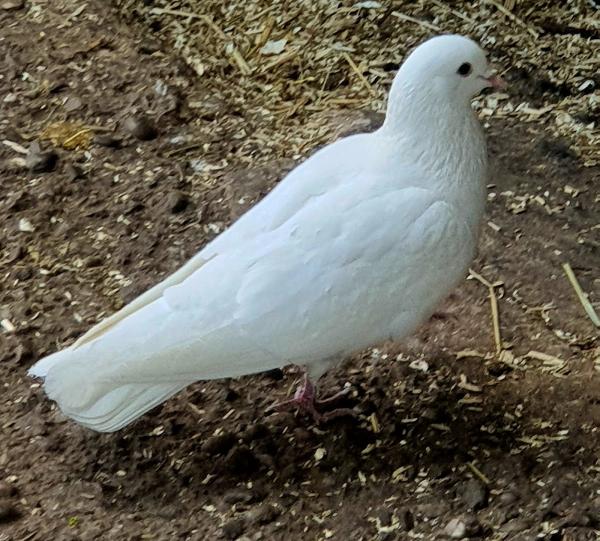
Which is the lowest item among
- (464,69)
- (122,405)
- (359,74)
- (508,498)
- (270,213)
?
(508,498)

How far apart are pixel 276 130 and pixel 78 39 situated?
3.55 feet

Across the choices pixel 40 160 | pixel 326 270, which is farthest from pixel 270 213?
pixel 40 160

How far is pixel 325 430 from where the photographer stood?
3156mm

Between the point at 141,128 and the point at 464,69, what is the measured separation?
1707 mm

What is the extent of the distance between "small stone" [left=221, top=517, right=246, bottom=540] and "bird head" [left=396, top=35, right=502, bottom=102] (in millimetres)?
1324

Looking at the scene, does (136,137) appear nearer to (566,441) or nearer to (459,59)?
(459,59)

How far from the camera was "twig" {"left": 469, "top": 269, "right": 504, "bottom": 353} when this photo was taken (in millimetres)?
3395

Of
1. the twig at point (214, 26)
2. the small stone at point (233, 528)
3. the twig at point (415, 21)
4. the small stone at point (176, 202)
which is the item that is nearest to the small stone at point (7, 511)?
the small stone at point (233, 528)

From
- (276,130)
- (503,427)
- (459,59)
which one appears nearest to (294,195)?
(459,59)

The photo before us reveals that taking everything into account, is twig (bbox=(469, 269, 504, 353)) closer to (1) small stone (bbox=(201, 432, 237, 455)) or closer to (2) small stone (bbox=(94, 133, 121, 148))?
(1) small stone (bbox=(201, 432, 237, 455))

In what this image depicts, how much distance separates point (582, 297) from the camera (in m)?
3.52

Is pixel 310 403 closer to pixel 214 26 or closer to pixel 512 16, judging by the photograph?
pixel 214 26

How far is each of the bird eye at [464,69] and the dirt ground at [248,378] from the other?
949 millimetres

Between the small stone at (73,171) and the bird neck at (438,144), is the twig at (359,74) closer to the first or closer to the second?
the small stone at (73,171)
